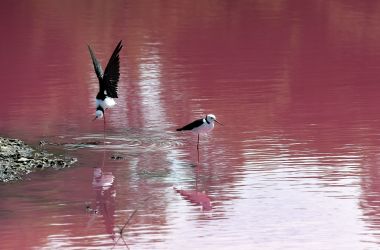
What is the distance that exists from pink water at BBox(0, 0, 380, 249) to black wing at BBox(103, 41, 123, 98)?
0.60m

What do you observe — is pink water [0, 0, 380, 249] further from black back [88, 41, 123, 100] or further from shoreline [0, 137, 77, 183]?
black back [88, 41, 123, 100]

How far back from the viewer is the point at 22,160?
14.4 meters

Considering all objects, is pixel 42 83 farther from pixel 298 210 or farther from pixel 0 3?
pixel 0 3

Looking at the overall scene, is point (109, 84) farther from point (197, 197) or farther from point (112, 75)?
point (197, 197)

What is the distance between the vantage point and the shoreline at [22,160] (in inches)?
545

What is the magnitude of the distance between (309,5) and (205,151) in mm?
18208

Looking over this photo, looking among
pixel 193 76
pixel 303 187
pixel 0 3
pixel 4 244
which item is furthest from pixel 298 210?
pixel 0 3

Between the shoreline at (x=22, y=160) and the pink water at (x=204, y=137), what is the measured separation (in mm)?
231

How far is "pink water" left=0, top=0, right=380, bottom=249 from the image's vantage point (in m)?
11.5

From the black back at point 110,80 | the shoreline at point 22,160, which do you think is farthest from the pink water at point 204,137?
the black back at point 110,80

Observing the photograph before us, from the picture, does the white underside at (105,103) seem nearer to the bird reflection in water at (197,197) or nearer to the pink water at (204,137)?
the pink water at (204,137)

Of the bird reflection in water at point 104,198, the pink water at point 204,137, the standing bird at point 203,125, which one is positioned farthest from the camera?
the standing bird at point 203,125

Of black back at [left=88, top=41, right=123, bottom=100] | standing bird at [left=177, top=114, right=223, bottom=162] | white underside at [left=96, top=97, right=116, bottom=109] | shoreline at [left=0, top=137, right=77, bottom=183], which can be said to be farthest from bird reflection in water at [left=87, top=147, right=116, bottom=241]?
black back at [left=88, top=41, right=123, bottom=100]

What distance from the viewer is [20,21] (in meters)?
30.8
